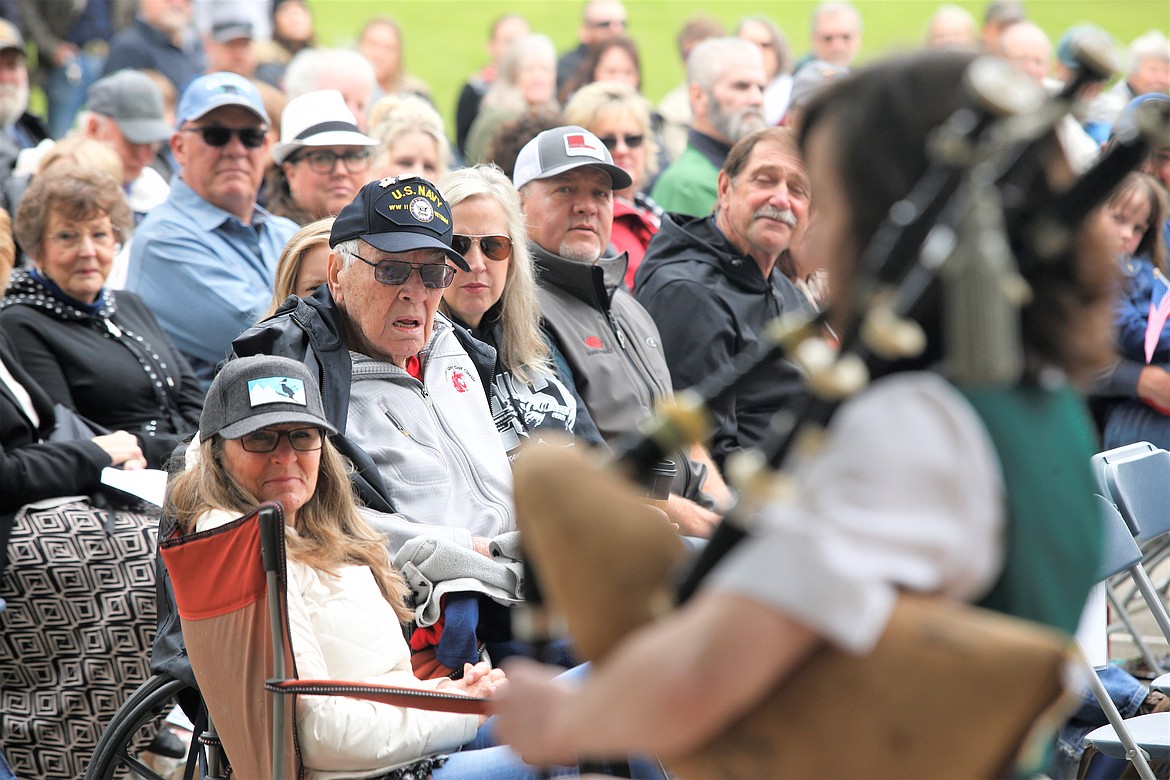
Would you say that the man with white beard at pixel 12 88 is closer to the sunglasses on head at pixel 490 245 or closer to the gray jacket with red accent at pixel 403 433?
the sunglasses on head at pixel 490 245

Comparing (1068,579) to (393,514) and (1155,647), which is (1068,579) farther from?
(1155,647)

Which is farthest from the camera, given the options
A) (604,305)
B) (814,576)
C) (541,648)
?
(604,305)

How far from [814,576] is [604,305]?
381cm

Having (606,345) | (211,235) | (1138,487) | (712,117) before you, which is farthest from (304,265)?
(712,117)

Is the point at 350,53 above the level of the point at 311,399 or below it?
above

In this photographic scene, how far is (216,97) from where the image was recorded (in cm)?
585

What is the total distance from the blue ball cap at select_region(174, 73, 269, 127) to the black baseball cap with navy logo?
6.78 feet

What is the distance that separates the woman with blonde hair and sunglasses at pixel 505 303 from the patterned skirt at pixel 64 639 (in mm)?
1341

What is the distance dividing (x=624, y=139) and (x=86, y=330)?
10.0ft

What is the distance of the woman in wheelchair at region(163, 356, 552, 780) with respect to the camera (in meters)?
3.03

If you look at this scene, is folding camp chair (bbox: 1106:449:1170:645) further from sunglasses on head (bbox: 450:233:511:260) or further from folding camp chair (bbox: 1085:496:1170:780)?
sunglasses on head (bbox: 450:233:511:260)

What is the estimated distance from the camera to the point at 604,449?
15.0ft

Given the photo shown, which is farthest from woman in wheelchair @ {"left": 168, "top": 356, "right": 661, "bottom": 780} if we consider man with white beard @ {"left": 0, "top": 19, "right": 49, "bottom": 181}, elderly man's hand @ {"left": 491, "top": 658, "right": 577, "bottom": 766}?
man with white beard @ {"left": 0, "top": 19, "right": 49, "bottom": 181}

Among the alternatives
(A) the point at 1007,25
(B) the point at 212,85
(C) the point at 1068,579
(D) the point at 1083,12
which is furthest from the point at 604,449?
(D) the point at 1083,12
